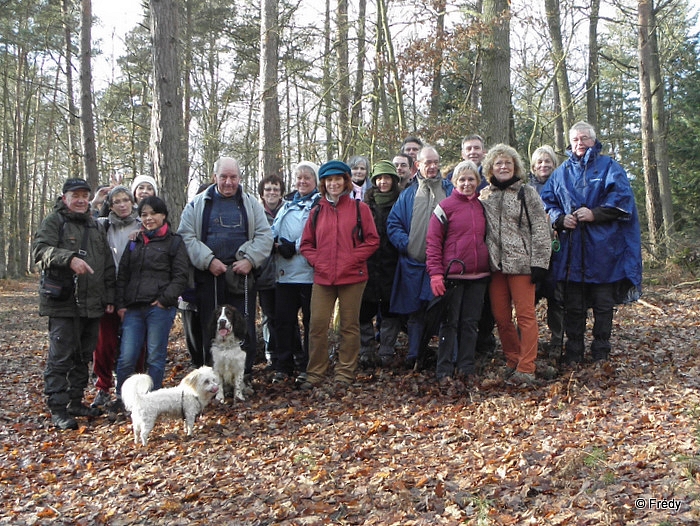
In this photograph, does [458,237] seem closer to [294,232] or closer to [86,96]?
[294,232]

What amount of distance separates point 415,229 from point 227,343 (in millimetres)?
2392

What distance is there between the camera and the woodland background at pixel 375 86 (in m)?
9.12

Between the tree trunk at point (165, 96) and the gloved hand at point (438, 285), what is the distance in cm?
483

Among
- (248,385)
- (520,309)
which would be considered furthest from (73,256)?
(520,309)

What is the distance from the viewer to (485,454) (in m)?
4.58

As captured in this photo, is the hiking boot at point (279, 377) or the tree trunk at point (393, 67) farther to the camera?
the tree trunk at point (393, 67)

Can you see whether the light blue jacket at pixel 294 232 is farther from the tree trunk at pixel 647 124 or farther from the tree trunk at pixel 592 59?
the tree trunk at pixel 592 59

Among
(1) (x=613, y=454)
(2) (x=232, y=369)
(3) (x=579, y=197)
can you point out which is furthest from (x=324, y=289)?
(1) (x=613, y=454)

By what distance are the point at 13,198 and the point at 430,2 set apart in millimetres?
25132

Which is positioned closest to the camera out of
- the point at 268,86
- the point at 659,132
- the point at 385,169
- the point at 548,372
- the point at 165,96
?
the point at 548,372

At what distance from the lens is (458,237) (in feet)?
20.0

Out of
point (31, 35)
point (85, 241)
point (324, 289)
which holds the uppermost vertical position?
point (31, 35)

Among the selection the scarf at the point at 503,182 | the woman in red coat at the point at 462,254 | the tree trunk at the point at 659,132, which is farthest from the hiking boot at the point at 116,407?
the tree trunk at the point at 659,132

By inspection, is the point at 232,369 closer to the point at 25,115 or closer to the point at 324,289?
the point at 324,289
